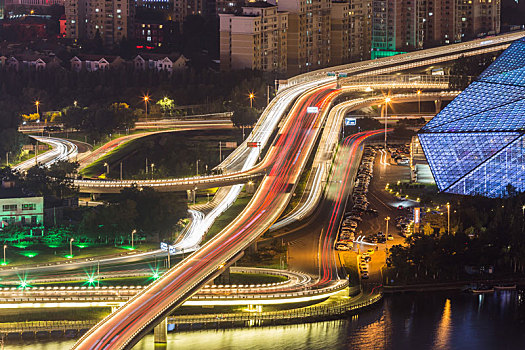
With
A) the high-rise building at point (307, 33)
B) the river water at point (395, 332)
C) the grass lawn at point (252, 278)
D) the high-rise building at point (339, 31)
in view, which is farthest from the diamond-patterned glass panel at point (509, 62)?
the high-rise building at point (339, 31)

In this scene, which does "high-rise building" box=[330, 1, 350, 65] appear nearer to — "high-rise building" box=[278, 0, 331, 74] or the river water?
"high-rise building" box=[278, 0, 331, 74]

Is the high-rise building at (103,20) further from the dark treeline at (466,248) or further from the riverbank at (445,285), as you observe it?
the riverbank at (445,285)

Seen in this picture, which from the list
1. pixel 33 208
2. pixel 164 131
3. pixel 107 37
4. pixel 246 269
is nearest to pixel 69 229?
pixel 33 208

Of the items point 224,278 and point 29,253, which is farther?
point 29,253

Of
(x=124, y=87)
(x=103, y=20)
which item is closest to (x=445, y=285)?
(x=124, y=87)

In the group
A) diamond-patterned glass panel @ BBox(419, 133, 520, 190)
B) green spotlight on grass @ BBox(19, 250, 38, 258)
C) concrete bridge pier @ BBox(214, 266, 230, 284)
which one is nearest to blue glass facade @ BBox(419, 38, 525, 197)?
diamond-patterned glass panel @ BBox(419, 133, 520, 190)

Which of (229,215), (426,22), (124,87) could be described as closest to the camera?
(229,215)

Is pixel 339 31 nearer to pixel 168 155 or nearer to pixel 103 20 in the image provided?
pixel 103 20
